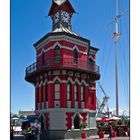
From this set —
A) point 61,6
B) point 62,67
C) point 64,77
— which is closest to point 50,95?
point 64,77

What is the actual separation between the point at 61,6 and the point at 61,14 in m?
0.22

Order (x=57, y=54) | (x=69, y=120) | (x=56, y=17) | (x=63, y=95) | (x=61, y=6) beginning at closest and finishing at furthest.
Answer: (x=56, y=17) < (x=61, y=6) < (x=63, y=95) < (x=69, y=120) < (x=57, y=54)

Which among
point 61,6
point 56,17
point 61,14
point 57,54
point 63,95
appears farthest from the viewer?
point 57,54

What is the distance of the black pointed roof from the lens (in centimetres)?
417

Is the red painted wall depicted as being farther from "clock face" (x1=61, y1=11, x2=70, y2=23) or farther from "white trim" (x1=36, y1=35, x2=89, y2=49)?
"clock face" (x1=61, y1=11, x2=70, y2=23)

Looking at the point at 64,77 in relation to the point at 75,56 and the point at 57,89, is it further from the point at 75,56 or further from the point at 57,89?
the point at 75,56

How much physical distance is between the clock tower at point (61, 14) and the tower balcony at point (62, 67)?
2.04 ft

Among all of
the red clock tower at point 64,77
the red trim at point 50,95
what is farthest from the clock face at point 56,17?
the red trim at point 50,95

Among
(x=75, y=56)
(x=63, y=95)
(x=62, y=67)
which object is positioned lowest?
(x=63, y=95)

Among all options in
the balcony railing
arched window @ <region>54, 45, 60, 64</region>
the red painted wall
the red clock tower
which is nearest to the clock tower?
the red clock tower

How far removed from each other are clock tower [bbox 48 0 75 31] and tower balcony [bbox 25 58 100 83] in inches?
24.4

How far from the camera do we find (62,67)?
5.24m
